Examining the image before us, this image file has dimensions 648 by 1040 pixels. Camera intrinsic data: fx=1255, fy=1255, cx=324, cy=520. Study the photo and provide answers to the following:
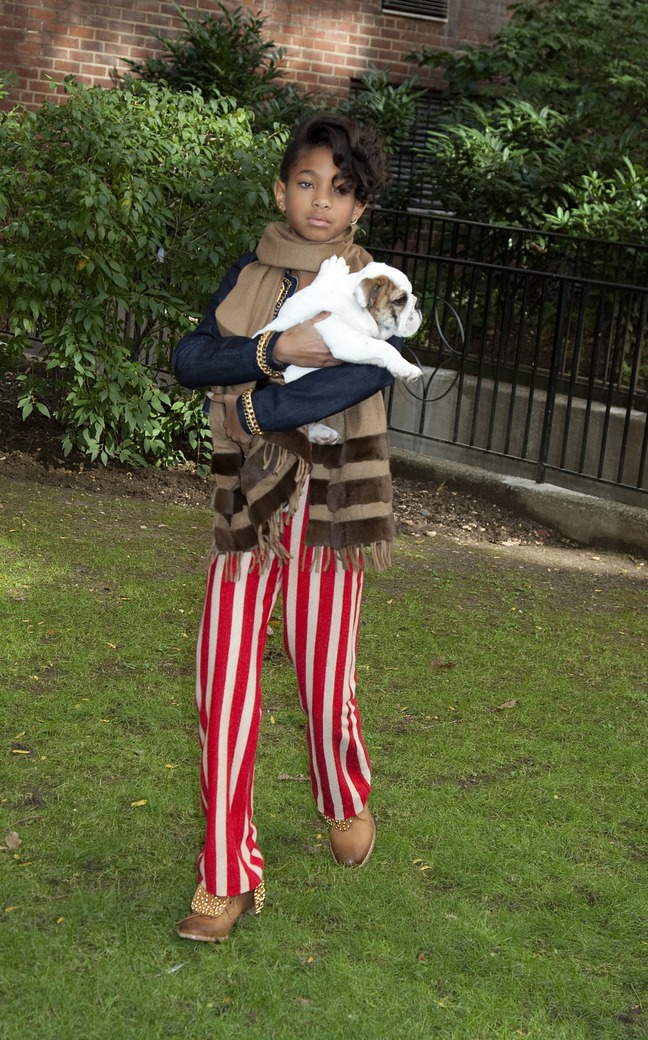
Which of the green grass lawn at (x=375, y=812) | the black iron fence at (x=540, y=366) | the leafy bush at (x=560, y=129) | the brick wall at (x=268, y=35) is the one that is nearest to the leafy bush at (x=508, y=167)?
the leafy bush at (x=560, y=129)

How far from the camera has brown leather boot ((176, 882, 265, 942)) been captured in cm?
309

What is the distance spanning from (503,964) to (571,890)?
18.3 inches

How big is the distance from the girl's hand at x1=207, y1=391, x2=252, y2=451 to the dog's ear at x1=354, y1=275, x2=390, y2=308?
1.24 ft

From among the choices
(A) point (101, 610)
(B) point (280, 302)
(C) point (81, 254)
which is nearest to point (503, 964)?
(B) point (280, 302)

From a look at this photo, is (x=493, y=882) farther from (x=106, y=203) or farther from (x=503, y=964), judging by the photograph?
(x=106, y=203)

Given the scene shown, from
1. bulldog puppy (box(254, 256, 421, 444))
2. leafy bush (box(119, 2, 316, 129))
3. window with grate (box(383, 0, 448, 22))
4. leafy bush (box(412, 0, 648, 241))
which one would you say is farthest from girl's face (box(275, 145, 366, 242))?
window with grate (box(383, 0, 448, 22))

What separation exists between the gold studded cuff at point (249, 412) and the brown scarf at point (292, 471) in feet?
0.19

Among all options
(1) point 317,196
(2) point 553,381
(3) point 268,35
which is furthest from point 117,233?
(3) point 268,35

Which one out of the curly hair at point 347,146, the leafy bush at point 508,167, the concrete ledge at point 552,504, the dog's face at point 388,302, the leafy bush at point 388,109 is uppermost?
the leafy bush at point 388,109

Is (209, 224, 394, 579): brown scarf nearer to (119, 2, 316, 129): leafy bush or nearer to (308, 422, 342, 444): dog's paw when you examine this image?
(308, 422, 342, 444): dog's paw

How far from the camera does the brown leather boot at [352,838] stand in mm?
3490

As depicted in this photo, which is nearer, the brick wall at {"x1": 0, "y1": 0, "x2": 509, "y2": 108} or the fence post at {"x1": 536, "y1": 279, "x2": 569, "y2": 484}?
the fence post at {"x1": 536, "y1": 279, "x2": 569, "y2": 484}

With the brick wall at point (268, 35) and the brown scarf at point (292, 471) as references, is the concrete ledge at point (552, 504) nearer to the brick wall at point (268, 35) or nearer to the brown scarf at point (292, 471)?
the brown scarf at point (292, 471)

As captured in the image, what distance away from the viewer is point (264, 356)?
283 centimetres
